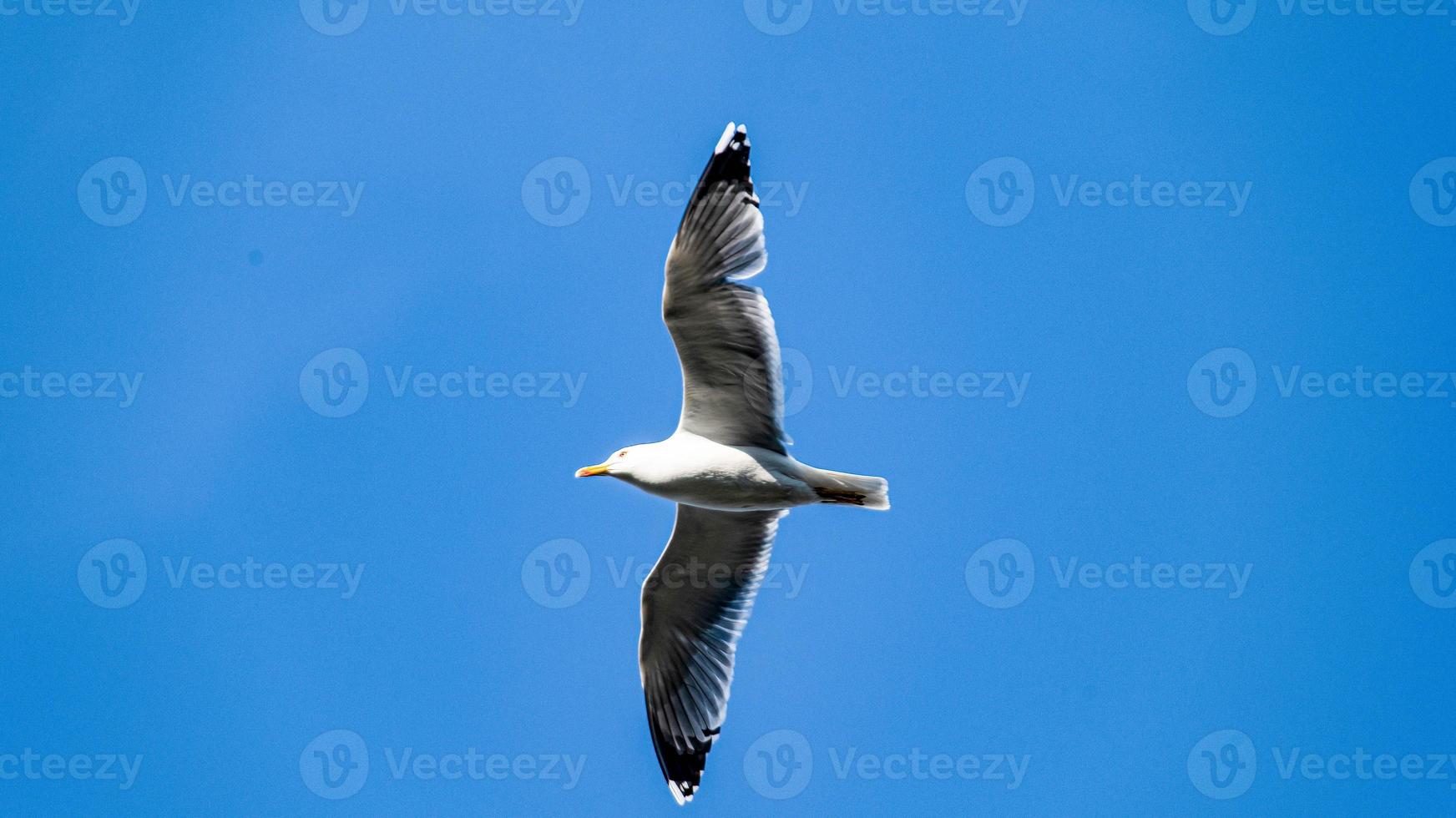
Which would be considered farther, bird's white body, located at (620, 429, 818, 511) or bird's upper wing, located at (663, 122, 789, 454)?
bird's white body, located at (620, 429, 818, 511)

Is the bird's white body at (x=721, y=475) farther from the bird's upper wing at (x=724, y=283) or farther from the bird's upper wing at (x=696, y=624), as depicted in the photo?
the bird's upper wing at (x=696, y=624)

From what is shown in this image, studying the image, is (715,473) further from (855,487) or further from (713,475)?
(855,487)

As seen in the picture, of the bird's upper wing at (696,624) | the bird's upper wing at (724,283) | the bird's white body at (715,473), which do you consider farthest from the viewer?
the bird's upper wing at (696,624)

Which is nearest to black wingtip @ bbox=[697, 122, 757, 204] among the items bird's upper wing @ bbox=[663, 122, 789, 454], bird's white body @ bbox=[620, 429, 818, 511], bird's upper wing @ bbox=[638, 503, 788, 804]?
bird's upper wing @ bbox=[663, 122, 789, 454]

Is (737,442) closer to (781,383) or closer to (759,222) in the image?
(781,383)

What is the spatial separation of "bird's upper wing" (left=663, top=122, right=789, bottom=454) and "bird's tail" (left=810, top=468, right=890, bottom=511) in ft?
1.74

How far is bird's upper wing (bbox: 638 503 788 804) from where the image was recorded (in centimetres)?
860

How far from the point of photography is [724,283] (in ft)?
24.7

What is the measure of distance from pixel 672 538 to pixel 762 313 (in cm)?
168

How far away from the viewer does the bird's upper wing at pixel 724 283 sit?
7535 millimetres

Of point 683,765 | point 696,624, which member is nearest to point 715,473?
point 696,624

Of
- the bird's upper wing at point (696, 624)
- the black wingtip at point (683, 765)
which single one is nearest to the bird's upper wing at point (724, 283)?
the bird's upper wing at point (696, 624)

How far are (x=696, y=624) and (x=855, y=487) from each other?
1.46m

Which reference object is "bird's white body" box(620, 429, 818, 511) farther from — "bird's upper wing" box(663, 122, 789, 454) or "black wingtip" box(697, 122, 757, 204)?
"black wingtip" box(697, 122, 757, 204)
